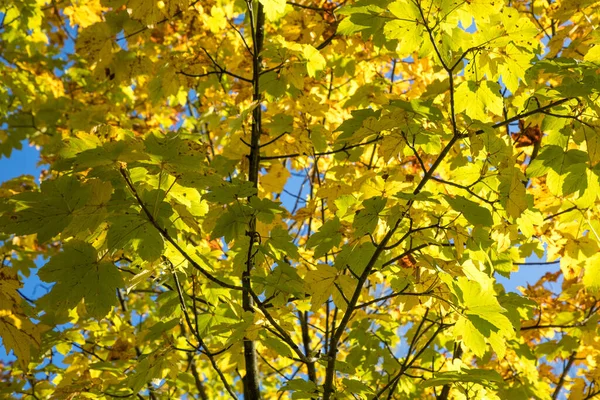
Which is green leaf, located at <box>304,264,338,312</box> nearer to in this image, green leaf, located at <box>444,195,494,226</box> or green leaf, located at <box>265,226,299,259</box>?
green leaf, located at <box>265,226,299,259</box>

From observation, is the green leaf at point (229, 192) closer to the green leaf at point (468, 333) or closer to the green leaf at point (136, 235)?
the green leaf at point (136, 235)

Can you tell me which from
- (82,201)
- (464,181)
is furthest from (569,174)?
(82,201)

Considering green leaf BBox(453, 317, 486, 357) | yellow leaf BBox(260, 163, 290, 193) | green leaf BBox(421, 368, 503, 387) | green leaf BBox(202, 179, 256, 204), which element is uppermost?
yellow leaf BBox(260, 163, 290, 193)

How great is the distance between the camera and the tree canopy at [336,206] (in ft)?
4.93

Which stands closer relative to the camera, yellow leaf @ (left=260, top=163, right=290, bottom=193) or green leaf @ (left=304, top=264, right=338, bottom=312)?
green leaf @ (left=304, top=264, right=338, bottom=312)

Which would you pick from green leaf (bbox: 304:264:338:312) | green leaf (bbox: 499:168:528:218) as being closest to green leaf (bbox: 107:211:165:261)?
green leaf (bbox: 304:264:338:312)

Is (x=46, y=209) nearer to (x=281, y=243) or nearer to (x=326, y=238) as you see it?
(x=281, y=243)

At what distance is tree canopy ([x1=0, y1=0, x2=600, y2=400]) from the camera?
150 cm

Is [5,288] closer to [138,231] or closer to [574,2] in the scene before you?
[138,231]

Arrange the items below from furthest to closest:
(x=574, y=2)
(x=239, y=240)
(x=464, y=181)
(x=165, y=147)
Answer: (x=574, y=2), (x=464, y=181), (x=239, y=240), (x=165, y=147)

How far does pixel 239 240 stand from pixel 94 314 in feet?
1.86

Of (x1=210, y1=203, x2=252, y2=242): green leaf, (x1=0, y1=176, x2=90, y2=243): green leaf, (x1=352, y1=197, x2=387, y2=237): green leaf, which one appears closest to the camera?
(x1=0, y1=176, x2=90, y2=243): green leaf

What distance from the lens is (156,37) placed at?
13.3 feet

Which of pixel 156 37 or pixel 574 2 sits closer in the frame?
pixel 574 2
